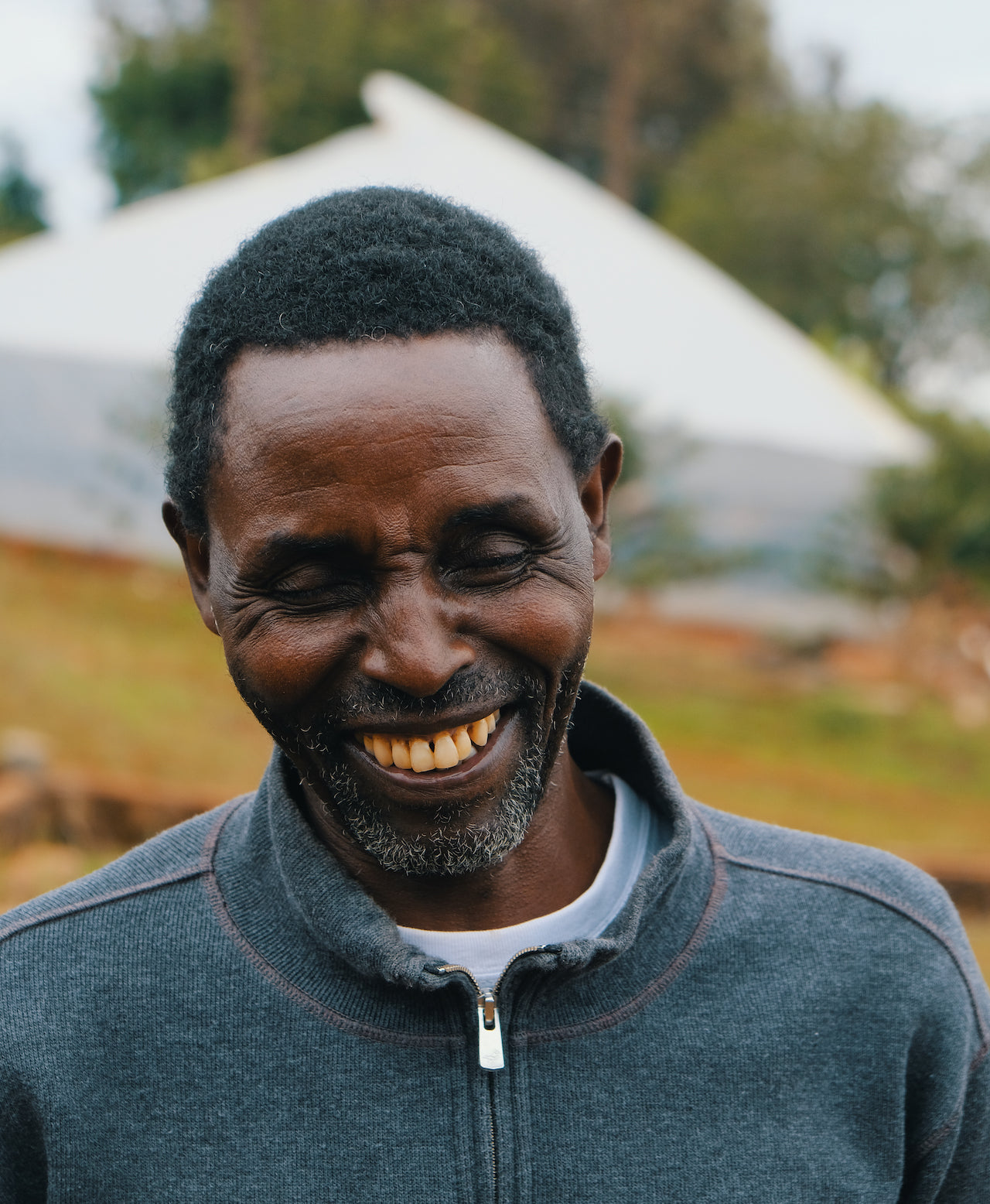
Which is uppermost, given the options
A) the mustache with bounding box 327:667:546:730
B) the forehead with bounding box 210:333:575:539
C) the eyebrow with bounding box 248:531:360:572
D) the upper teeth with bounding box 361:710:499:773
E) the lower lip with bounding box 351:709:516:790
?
the forehead with bounding box 210:333:575:539

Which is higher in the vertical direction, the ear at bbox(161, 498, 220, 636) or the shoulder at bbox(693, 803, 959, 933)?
the ear at bbox(161, 498, 220, 636)

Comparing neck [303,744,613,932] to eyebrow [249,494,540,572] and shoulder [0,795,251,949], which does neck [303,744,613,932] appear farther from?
eyebrow [249,494,540,572]

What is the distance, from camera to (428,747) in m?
1.65

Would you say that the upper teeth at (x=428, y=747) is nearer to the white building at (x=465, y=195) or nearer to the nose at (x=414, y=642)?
the nose at (x=414, y=642)

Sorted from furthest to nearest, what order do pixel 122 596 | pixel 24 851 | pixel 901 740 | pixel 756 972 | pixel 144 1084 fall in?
pixel 122 596
pixel 901 740
pixel 24 851
pixel 756 972
pixel 144 1084

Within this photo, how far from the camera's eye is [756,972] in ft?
5.88

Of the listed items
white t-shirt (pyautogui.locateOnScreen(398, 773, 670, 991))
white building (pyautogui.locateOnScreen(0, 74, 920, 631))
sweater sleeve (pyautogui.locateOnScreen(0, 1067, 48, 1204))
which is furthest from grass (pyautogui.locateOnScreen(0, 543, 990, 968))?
white t-shirt (pyautogui.locateOnScreen(398, 773, 670, 991))

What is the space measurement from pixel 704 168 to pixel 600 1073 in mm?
30991

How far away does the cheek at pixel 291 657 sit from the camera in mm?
1648

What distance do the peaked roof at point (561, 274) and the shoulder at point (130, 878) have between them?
395 inches

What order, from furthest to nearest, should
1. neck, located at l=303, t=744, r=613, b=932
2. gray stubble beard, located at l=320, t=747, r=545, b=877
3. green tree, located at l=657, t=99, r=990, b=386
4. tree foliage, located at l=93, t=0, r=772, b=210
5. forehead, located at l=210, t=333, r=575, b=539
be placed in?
green tree, located at l=657, t=99, r=990, b=386 → tree foliage, located at l=93, t=0, r=772, b=210 → neck, located at l=303, t=744, r=613, b=932 → gray stubble beard, located at l=320, t=747, r=545, b=877 → forehead, located at l=210, t=333, r=575, b=539

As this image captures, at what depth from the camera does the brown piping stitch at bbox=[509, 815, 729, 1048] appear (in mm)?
1690

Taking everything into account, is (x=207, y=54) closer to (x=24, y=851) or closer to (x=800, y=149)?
(x=800, y=149)

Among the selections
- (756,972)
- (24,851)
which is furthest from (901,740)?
(756,972)
